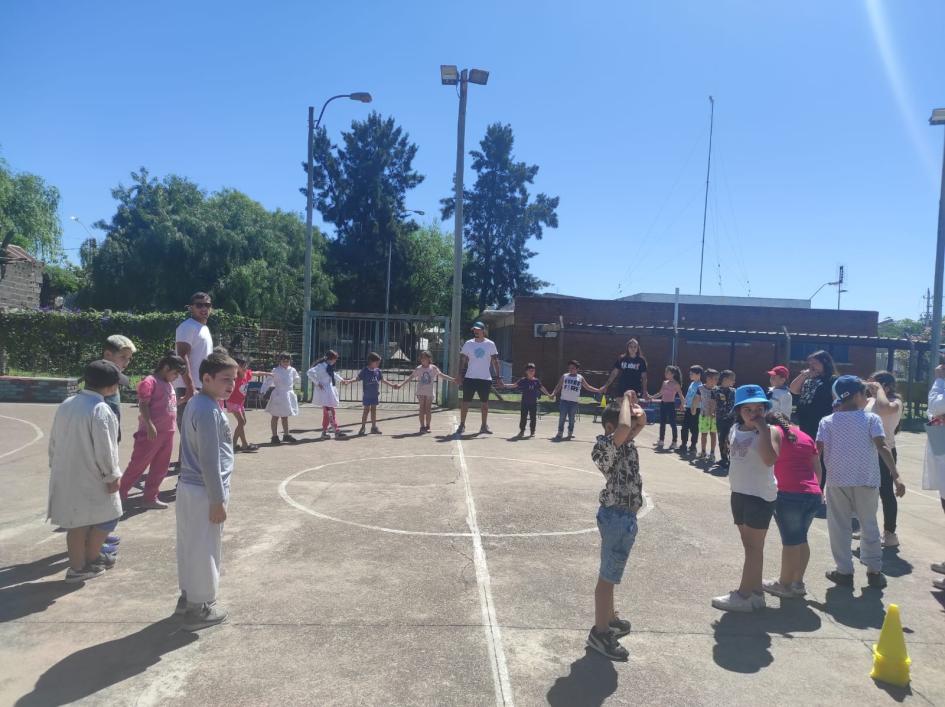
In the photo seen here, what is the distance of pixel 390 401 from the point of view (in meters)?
18.0

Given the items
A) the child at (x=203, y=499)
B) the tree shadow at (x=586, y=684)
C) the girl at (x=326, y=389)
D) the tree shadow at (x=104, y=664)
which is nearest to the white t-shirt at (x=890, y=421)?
the tree shadow at (x=586, y=684)

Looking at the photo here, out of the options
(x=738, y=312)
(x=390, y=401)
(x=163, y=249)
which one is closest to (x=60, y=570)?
(x=390, y=401)

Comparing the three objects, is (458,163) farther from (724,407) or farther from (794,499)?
(794,499)

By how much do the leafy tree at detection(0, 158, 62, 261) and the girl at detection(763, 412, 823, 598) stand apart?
39.9 meters

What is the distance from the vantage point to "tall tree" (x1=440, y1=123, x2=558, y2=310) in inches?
2029

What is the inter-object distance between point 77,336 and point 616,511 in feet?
73.0

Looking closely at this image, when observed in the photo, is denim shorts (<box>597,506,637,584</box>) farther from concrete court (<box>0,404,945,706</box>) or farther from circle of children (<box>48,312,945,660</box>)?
concrete court (<box>0,404,945,706</box>)

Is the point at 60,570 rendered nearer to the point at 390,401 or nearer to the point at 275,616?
the point at 275,616

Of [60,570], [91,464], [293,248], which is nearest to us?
[91,464]

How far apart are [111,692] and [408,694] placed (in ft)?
4.98

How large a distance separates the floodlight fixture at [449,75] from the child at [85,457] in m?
14.5

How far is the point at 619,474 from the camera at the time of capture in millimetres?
4086

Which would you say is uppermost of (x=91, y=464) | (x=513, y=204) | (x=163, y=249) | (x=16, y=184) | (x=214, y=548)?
(x=513, y=204)

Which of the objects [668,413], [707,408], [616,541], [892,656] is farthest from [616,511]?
[668,413]
